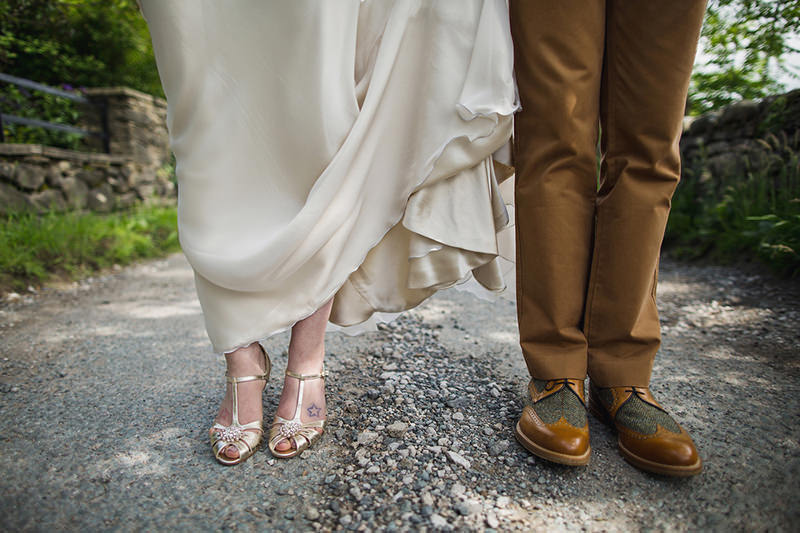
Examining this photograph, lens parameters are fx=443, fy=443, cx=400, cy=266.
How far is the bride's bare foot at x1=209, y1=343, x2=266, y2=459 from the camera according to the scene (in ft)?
4.05

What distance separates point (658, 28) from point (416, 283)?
2.82 ft

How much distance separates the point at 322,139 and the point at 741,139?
4.06 m

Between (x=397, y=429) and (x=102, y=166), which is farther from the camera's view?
(x=102, y=166)

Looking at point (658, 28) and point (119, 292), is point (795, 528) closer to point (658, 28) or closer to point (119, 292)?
point (658, 28)

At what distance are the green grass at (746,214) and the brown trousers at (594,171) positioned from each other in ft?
6.22

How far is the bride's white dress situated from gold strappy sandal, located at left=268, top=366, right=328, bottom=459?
0.21m

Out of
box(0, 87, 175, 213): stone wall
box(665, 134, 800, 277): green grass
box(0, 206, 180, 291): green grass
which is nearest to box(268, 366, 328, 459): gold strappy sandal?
box(0, 206, 180, 291): green grass

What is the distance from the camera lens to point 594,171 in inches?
47.4

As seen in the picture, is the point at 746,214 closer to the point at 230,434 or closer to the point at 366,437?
the point at 366,437

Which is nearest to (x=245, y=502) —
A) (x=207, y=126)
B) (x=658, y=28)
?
(x=207, y=126)

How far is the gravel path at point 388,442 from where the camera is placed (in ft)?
3.23

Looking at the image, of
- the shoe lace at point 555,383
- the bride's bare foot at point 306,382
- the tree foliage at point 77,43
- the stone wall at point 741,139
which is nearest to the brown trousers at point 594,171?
the shoe lace at point 555,383

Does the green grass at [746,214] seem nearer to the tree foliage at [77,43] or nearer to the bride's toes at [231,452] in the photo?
the bride's toes at [231,452]

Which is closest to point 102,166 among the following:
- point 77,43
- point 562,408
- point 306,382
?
point 77,43
